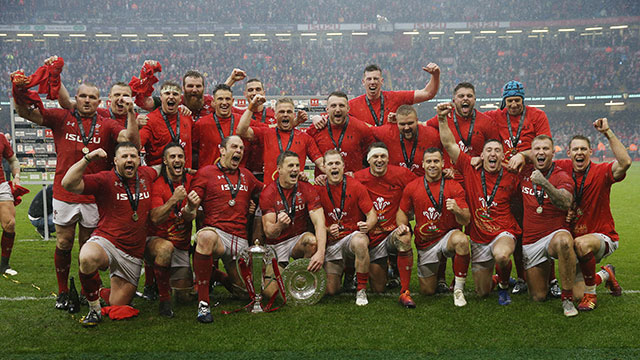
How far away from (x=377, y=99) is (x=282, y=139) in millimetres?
1437

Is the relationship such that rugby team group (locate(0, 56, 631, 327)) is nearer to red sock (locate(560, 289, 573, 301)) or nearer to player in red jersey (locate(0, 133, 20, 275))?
red sock (locate(560, 289, 573, 301))

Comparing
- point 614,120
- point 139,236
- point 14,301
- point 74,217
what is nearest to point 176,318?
point 139,236

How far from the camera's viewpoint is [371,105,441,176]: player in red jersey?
6.21 m

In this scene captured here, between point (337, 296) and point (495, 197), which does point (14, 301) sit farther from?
point (495, 197)

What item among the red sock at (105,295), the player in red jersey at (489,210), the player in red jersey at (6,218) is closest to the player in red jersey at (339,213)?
the player in red jersey at (489,210)

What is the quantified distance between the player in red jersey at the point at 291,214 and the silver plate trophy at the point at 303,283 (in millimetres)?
124

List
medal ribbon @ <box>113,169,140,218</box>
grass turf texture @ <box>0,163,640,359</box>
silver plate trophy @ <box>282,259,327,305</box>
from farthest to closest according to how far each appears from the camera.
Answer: silver plate trophy @ <box>282,259,327,305</box>, medal ribbon @ <box>113,169,140,218</box>, grass turf texture @ <box>0,163,640,359</box>

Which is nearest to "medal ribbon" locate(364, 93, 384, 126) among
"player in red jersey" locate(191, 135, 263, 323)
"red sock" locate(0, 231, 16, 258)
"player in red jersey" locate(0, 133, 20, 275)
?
"player in red jersey" locate(191, 135, 263, 323)

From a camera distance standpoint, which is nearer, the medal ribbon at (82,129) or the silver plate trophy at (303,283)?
the silver plate trophy at (303,283)

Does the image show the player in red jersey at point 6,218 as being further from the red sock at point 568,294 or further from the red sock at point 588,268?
the red sock at point 588,268

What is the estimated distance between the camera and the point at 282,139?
6.16m

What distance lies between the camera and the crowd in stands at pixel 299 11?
39.2 m

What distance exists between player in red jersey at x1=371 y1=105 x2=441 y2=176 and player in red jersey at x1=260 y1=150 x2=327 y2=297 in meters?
1.10

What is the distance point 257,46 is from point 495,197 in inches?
1489
